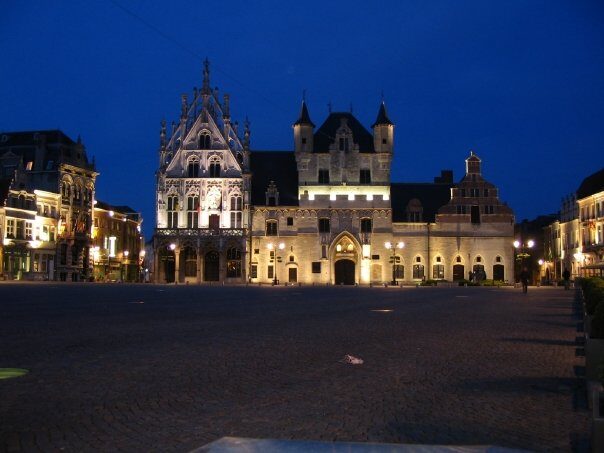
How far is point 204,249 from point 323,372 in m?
65.8

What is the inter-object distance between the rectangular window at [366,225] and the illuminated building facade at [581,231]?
71.0 ft

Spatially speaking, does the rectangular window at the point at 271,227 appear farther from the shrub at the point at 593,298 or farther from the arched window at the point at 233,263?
the shrub at the point at 593,298

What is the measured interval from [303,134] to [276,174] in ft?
20.1

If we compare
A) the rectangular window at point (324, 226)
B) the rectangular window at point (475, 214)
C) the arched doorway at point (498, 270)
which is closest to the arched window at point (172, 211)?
the rectangular window at point (324, 226)

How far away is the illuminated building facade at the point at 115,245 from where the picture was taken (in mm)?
87625

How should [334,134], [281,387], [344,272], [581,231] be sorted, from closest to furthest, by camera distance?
[281,387]
[344,272]
[334,134]
[581,231]

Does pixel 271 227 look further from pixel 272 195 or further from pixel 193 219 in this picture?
pixel 193 219

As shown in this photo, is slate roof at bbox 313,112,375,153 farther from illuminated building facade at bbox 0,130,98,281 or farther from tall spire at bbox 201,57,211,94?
illuminated building facade at bbox 0,130,98,281

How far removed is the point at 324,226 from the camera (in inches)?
2990

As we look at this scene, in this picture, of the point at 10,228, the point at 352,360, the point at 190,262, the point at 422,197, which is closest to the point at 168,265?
the point at 190,262

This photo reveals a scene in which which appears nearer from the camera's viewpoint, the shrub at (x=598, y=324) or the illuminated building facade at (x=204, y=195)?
the shrub at (x=598, y=324)

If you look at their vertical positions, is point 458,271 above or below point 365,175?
below

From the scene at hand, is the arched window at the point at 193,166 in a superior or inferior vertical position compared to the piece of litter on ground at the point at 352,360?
superior

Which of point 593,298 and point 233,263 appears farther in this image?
point 233,263
